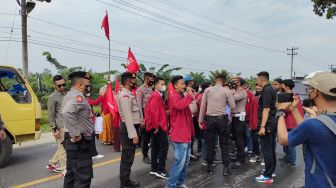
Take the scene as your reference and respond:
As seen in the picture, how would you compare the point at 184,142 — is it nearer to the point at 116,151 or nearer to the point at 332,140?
the point at 332,140

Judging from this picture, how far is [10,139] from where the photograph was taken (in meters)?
6.84

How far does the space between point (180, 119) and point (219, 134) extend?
4.29 ft

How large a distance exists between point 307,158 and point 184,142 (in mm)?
2758

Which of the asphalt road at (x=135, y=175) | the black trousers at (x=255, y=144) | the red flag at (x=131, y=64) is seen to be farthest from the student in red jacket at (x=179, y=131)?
the red flag at (x=131, y=64)

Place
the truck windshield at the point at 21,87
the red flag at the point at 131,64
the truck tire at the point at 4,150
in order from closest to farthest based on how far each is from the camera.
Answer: the truck tire at the point at 4,150 → the truck windshield at the point at 21,87 → the red flag at the point at 131,64

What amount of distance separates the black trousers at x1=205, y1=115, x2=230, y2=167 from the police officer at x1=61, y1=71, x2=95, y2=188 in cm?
253

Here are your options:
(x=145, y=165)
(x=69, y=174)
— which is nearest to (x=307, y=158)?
(x=69, y=174)

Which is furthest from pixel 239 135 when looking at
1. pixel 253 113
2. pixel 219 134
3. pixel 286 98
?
pixel 286 98

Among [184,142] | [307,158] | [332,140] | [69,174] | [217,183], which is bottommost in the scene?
[217,183]

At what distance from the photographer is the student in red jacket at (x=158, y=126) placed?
5902 mm

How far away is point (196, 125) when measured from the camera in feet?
26.5

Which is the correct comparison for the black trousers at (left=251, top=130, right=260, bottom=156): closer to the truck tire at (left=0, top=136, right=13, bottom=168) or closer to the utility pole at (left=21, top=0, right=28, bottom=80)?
the truck tire at (left=0, top=136, right=13, bottom=168)

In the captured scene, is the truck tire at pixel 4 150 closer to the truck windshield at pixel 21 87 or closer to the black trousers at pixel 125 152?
the truck windshield at pixel 21 87

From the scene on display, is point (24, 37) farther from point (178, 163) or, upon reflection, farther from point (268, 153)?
point (268, 153)
